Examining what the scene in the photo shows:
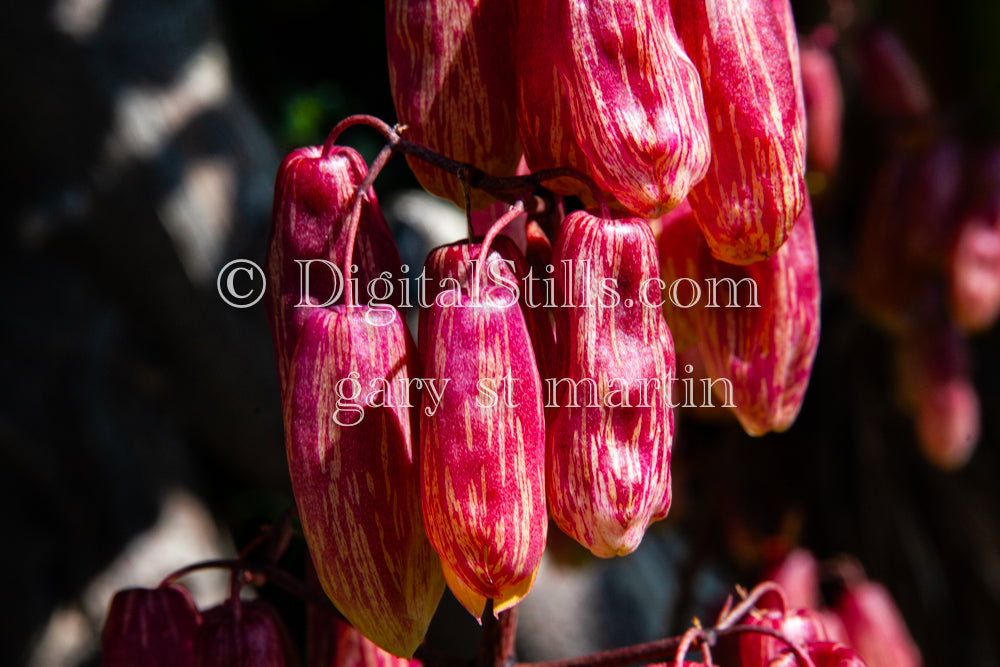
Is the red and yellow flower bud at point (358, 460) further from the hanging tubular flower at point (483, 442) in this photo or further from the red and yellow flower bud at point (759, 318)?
the red and yellow flower bud at point (759, 318)

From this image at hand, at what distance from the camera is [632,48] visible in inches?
15.0

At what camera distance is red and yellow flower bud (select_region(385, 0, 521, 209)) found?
1.40ft

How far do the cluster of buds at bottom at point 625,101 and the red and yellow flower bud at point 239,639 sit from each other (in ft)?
0.84

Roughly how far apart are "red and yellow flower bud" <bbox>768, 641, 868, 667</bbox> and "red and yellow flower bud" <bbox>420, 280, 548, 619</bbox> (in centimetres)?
18

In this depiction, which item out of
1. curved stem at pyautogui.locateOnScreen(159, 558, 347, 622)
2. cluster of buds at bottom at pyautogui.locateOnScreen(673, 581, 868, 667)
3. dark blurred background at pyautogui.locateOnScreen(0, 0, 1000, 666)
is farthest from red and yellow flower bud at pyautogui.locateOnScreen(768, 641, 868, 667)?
dark blurred background at pyautogui.locateOnScreen(0, 0, 1000, 666)

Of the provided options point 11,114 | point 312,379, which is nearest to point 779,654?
point 312,379

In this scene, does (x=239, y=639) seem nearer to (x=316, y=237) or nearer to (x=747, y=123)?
(x=316, y=237)

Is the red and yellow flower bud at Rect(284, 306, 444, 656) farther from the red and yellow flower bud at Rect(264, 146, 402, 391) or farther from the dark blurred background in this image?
the dark blurred background

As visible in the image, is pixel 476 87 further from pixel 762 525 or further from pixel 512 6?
pixel 762 525

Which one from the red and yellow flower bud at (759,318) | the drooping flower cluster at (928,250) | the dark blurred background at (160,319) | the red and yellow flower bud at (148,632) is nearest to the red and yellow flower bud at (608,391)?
the red and yellow flower bud at (759,318)

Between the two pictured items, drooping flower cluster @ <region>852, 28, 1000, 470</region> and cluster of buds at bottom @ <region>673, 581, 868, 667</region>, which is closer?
cluster of buds at bottom @ <region>673, 581, 868, 667</region>

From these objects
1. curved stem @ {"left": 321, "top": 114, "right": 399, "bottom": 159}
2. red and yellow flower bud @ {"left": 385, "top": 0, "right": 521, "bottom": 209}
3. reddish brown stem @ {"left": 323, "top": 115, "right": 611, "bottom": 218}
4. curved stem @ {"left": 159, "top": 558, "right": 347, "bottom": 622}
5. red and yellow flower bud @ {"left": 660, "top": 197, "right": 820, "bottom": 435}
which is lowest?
curved stem @ {"left": 159, "top": 558, "right": 347, "bottom": 622}

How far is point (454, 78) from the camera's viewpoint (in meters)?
0.43

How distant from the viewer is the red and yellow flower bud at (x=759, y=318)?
0.48 meters
